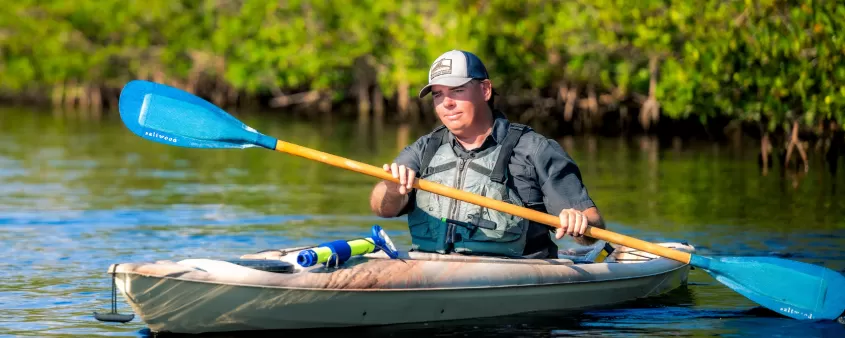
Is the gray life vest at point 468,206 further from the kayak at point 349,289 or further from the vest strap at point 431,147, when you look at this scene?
the kayak at point 349,289

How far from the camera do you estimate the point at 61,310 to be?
8.56 metres

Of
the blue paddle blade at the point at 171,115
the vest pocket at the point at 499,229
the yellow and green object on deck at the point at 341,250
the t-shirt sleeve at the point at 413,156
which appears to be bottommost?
the yellow and green object on deck at the point at 341,250

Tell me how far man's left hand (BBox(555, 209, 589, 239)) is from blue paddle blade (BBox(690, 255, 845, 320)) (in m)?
1.16

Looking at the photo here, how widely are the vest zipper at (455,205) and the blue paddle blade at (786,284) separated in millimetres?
1513

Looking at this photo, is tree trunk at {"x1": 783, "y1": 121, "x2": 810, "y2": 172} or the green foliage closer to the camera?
the green foliage

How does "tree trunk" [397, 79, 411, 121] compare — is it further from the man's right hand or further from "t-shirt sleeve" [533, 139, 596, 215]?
the man's right hand

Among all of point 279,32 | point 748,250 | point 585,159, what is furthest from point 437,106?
point 279,32

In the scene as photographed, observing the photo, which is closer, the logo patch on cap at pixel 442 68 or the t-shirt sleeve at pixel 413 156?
the logo patch on cap at pixel 442 68

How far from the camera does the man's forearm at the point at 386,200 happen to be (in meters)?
8.02

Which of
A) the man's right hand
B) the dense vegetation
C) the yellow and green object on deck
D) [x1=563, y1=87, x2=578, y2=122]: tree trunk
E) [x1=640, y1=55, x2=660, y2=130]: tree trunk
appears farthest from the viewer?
[x1=563, y1=87, x2=578, y2=122]: tree trunk

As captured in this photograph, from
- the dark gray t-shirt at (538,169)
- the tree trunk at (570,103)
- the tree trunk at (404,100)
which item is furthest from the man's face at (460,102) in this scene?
the tree trunk at (404,100)

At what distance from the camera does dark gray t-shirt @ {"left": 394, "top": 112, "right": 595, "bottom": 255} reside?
7949mm

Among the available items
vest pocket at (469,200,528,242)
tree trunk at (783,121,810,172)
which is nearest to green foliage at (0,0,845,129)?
tree trunk at (783,121,810,172)

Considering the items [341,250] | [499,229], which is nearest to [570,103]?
[499,229]
